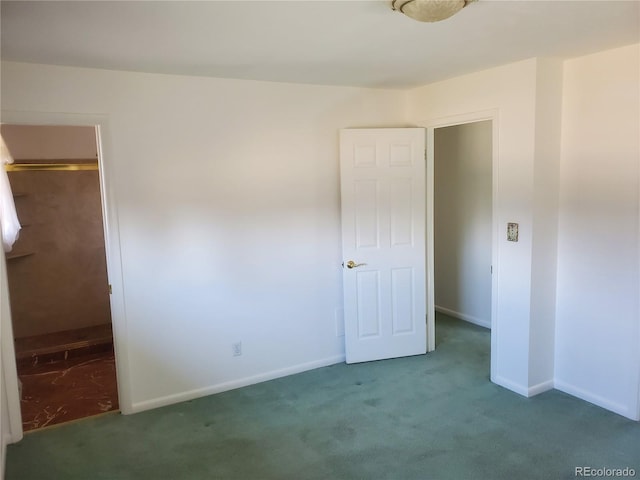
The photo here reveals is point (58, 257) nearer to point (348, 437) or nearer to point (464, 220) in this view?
point (348, 437)

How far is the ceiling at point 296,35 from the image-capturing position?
2.02 meters

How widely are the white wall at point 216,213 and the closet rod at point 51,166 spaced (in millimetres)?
2147

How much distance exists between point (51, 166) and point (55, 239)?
2.51 feet

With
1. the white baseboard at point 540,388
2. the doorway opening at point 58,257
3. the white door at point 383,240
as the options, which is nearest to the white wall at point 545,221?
the white baseboard at point 540,388

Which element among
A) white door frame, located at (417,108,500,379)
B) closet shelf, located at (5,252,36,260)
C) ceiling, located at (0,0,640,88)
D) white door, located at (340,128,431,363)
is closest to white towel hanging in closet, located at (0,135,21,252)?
ceiling, located at (0,0,640,88)

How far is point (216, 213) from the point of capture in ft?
11.2

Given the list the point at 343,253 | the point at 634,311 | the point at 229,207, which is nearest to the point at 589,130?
the point at 634,311

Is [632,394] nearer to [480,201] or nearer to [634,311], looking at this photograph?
[634,311]

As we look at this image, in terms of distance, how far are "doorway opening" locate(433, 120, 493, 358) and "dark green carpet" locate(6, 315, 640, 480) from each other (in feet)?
4.98

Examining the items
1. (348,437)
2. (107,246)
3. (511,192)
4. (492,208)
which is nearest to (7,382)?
(107,246)

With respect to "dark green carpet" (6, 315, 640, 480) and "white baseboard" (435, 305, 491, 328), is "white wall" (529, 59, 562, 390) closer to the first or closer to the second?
"dark green carpet" (6, 315, 640, 480)

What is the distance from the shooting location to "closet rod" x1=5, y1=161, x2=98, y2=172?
4.61 metres

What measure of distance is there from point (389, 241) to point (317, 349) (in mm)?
1110

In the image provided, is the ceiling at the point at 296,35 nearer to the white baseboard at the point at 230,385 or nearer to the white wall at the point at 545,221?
the white wall at the point at 545,221
